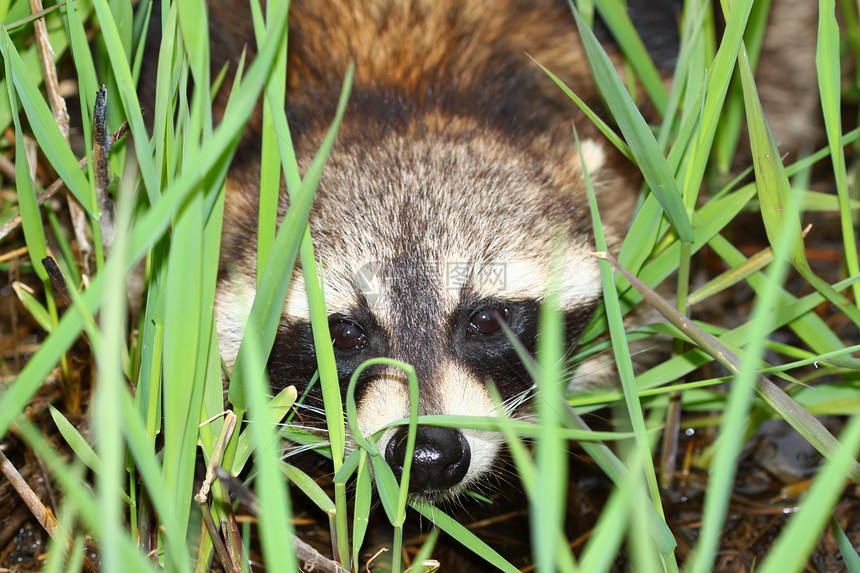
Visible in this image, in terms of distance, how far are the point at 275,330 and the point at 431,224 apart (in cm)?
58

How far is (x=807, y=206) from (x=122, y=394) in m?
2.20

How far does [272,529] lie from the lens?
126cm

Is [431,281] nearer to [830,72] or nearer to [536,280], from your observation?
[536,280]

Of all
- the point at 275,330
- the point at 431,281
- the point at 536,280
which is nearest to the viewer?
the point at 275,330

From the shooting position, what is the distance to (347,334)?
227cm

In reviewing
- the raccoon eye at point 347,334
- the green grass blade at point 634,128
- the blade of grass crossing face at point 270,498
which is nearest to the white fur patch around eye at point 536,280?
the raccoon eye at point 347,334

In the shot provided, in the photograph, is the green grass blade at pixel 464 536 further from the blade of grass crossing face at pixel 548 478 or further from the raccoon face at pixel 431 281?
the blade of grass crossing face at pixel 548 478

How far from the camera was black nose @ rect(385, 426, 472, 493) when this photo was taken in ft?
6.48

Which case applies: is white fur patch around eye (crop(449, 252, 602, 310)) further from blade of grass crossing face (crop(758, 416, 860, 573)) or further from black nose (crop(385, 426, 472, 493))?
blade of grass crossing face (crop(758, 416, 860, 573))

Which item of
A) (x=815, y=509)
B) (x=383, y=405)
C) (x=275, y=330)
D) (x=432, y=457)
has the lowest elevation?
(x=815, y=509)

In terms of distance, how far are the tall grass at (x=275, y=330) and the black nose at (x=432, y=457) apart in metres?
0.09

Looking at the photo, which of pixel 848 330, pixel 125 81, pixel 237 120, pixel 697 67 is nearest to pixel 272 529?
pixel 237 120

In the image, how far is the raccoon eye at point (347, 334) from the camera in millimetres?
2271

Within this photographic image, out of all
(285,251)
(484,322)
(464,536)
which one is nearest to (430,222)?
(484,322)
